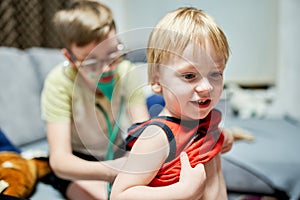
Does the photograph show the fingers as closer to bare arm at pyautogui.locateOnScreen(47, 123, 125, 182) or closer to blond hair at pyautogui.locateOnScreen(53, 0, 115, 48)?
bare arm at pyautogui.locateOnScreen(47, 123, 125, 182)

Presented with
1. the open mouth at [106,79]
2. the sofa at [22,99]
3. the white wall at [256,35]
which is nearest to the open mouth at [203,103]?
the open mouth at [106,79]

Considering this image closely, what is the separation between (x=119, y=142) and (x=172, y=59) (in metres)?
0.22

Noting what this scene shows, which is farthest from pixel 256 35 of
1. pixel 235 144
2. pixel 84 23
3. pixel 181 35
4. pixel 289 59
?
pixel 181 35

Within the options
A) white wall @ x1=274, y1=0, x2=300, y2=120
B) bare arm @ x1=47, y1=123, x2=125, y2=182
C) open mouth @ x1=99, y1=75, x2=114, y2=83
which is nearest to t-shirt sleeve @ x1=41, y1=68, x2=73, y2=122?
bare arm @ x1=47, y1=123, x2=125, y2=182

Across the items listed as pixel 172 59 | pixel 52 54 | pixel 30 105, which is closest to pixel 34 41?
pixel 52 54

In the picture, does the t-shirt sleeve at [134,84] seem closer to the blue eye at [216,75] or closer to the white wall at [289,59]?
the blue eye at [216,75]

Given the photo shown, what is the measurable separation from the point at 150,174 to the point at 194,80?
0.16 meters

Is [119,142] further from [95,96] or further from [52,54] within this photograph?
[52,54]

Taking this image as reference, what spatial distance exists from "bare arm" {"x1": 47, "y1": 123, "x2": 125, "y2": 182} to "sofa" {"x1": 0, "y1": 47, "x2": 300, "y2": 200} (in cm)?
16

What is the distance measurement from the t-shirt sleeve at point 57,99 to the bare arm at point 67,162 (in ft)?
0.08

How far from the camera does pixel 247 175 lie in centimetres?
131

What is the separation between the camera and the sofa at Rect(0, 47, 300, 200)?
1.30m

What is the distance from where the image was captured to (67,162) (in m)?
0.83

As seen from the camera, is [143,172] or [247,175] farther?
[247,175]
